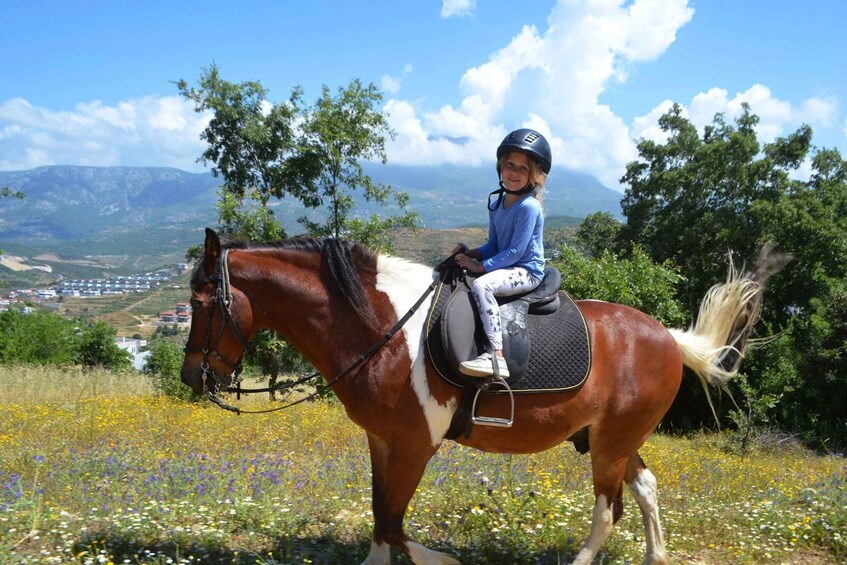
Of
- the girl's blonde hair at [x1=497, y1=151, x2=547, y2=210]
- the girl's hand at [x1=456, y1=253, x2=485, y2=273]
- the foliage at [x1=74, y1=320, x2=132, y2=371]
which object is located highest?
the girl's blonde hair at [x1=497, y1=151, x2=547, y2=210]

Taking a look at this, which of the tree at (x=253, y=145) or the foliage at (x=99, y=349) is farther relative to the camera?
the foliage at (x=99, y=349)

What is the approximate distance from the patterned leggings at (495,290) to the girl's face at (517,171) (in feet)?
1.88

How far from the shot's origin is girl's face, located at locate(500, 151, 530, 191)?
12.3 feet

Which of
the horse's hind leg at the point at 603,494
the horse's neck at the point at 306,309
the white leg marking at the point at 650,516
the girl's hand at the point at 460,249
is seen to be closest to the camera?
the horse's neck at the point at 306,309

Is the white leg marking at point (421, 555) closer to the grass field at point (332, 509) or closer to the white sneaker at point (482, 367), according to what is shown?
the grass field at point (332, 509)

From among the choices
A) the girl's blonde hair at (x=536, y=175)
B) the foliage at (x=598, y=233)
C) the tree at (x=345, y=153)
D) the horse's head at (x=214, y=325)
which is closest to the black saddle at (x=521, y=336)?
the girl's blonde hair at (x=536, y=175)

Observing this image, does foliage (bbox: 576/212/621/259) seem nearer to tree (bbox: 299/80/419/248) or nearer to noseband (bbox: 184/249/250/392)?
tree (bbox: 299/80/419/248)

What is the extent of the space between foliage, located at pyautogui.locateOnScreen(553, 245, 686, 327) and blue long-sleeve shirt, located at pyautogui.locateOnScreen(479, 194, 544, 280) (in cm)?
1171

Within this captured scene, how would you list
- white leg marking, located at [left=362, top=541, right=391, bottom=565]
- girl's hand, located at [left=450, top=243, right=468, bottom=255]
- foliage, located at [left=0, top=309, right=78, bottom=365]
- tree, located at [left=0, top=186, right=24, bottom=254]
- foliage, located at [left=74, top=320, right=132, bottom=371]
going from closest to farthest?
1. white leg marking, located at [left=362, top=541, right=391, bottom=565]
2. girl's hand, located at [left=450, top=243, right=468, bottom=255]
3. tree, located at [left=0, top=186, right=24, bottom=254]
4. foliage, located at [left=0, top=309, right=78, bottom=365]
5. foliage, located at [left=74, top=320, right=132, bottom=371]

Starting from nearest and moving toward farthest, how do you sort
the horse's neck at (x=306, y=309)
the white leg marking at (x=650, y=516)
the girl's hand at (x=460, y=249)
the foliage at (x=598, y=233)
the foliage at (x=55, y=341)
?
the horse's neck at (x=306, y=309)
the girl's hand at (x=460, y=249)
the white leg marking at (x=650, y=516)
the foliage at (x=55, y=341)
the foliage at (x=598, y=233)

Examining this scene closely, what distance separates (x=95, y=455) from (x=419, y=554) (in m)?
3.89

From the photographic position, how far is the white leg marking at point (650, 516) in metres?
4.05

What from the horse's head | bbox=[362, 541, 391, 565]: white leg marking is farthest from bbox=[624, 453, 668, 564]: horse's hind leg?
the horse's head

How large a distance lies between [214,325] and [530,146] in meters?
2.35
